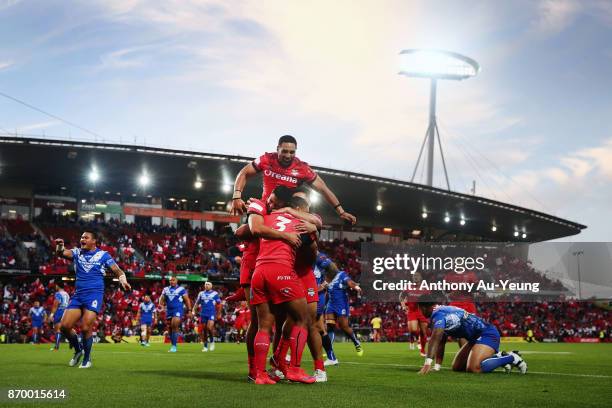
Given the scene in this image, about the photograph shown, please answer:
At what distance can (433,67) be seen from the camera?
66.9 metres

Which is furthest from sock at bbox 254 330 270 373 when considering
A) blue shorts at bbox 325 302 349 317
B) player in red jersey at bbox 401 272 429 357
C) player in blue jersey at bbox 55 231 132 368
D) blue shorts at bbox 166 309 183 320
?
blue shorts at bbox 166 309 183 320

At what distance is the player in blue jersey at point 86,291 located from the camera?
12.9m

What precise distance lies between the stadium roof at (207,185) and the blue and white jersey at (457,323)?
35.9m

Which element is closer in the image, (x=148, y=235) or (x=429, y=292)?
(x=429, y=292)

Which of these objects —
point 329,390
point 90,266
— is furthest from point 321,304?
point 329,390

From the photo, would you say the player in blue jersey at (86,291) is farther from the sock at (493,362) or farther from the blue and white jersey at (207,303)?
the blue and white jersey at (207,303)

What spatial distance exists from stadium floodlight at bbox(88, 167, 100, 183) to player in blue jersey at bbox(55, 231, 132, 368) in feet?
122

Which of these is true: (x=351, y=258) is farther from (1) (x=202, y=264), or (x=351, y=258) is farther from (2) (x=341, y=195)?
(1) (x=202, y=264)

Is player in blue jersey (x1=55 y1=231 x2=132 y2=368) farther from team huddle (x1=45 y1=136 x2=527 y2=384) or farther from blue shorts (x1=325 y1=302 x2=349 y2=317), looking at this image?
blue shorts (x1=325 y1=302 x2=349 y2=317)

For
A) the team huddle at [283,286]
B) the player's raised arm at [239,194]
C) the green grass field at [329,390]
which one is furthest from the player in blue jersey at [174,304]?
the player's raised arm at [239,194]

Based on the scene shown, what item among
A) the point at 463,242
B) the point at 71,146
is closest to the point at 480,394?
the point at 71,146

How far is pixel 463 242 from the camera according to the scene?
69875 mm

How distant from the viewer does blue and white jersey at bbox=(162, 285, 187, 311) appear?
901 inches

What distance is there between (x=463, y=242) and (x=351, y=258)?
Result: 51.2 feet
